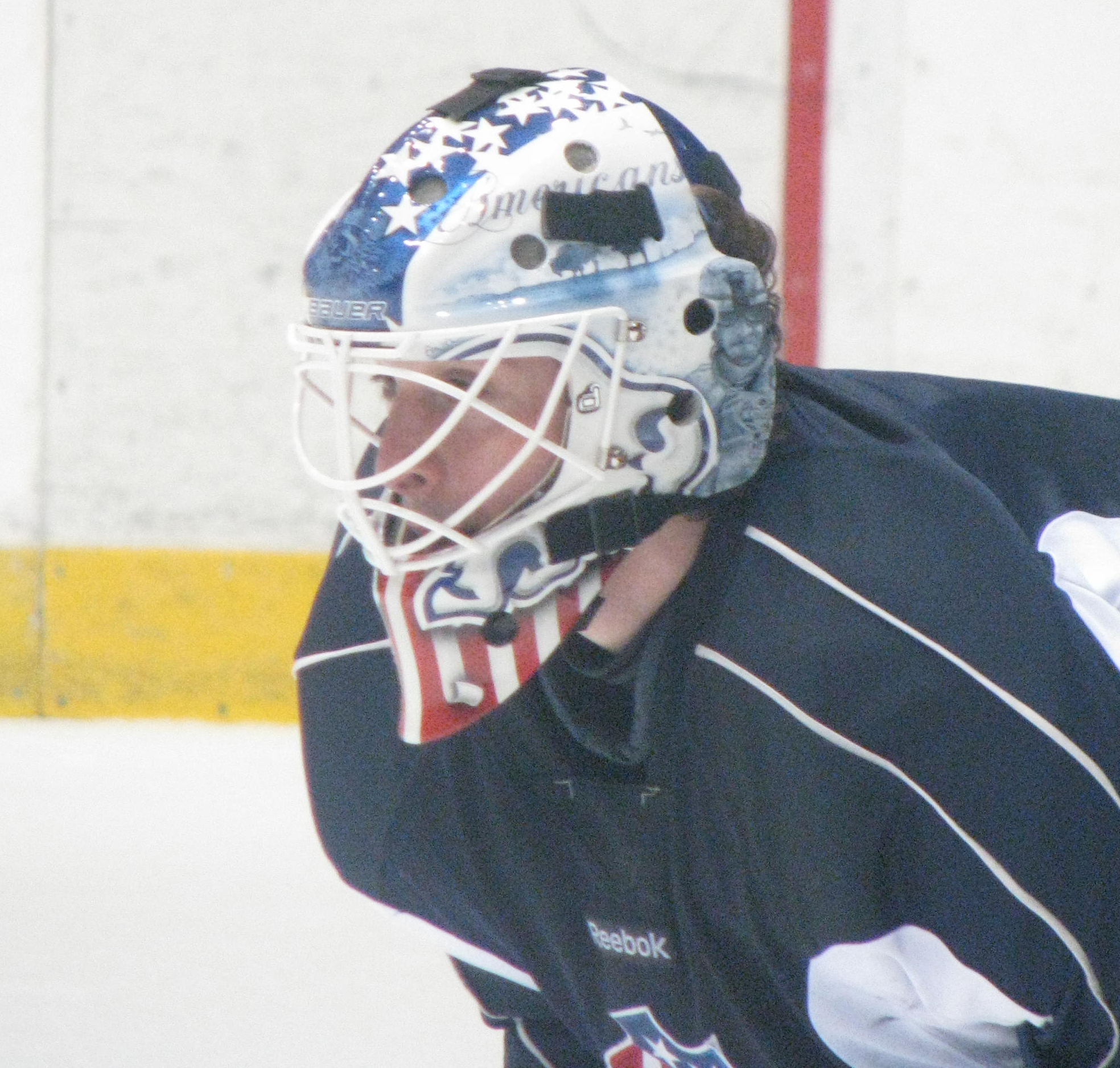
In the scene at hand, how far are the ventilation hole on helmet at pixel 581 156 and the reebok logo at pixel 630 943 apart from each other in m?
0.52

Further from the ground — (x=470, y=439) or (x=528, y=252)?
(x=528, y=252)

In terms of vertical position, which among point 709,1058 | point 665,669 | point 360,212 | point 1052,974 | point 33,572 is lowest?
point 33,572

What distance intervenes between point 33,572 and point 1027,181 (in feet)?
6.17

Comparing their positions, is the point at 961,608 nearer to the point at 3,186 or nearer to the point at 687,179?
the point at 687,179

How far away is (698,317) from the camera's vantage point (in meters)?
1.02

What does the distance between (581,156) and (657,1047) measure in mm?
645

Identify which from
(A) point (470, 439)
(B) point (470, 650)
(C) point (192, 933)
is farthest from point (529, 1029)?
(C) point (192, 933)

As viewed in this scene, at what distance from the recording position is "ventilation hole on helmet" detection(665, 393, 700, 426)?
1.02m

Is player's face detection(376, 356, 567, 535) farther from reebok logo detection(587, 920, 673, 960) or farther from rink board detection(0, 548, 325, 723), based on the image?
rink board detection(0, 548, 325, 723)

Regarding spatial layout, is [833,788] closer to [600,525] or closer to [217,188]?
[600,525]

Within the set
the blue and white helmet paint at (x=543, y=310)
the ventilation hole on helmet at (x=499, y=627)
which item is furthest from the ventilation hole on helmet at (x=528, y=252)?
the ventilation hole on helmet at (x=499, y=627)

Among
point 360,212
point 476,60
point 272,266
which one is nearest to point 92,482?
point 272,266

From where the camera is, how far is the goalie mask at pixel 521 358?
0.96 meters

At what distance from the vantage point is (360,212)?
98cm
